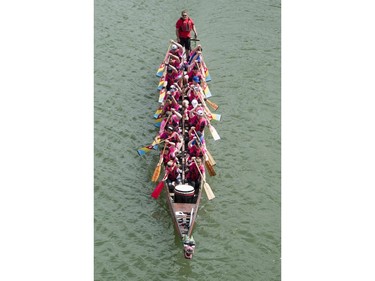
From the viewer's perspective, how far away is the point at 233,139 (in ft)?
48.4

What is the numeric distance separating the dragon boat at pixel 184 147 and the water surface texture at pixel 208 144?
0.53 m

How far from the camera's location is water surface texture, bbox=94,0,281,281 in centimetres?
1122

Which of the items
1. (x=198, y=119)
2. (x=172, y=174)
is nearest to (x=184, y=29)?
(x=198, y=119)

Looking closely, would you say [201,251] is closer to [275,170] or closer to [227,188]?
[227,188]

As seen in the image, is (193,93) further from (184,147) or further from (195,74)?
(184,147)

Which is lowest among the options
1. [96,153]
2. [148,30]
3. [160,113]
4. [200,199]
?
[200,199]

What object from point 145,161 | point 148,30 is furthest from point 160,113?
point 148,30

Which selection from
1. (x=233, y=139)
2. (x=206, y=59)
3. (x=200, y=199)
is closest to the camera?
(x=200, y=199)

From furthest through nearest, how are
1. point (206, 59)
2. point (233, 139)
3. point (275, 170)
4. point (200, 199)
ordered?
1. point (206, 59)
2. point (233, 139)
3. point (275, 170)
4. point (200, 199)

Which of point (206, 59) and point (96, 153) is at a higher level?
point (206, 59)

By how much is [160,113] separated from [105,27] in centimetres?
659

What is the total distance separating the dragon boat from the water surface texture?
53 cm

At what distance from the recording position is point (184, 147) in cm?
1335

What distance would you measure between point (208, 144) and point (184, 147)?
1.52 metres
